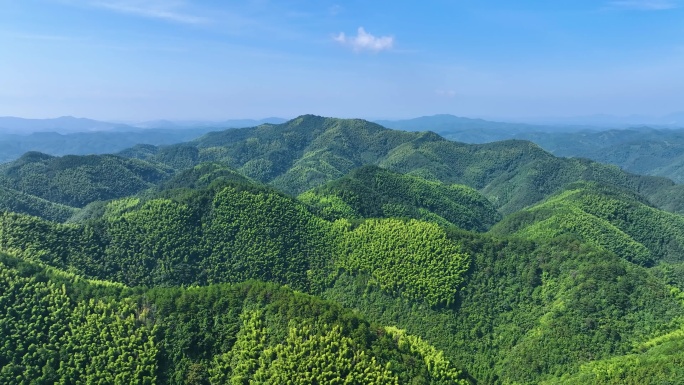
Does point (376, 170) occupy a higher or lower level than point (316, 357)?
higher

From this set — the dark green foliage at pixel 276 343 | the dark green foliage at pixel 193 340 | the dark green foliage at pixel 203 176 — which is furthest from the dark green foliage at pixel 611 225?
the dark green foliage at pixel 203 176

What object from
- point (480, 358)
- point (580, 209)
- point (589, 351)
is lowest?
point (480, 358)

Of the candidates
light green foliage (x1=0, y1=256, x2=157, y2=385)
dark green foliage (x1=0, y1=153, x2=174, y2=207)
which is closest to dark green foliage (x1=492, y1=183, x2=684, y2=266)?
light green foliage (x1=0, y1=256, x2=157, y2=385)

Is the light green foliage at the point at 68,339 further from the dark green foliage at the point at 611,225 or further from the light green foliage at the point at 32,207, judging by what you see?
the light green foliage at the point at 32,207

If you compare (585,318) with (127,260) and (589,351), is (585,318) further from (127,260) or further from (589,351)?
(127,260)

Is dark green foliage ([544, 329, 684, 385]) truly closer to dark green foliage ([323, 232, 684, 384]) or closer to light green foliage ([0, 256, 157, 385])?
dark green foliage ([323, 232, 684, 384])

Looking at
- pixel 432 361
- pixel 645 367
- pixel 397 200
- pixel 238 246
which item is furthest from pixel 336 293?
pixel 397 200

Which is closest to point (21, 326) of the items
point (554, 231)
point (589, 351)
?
point (589, 351)
